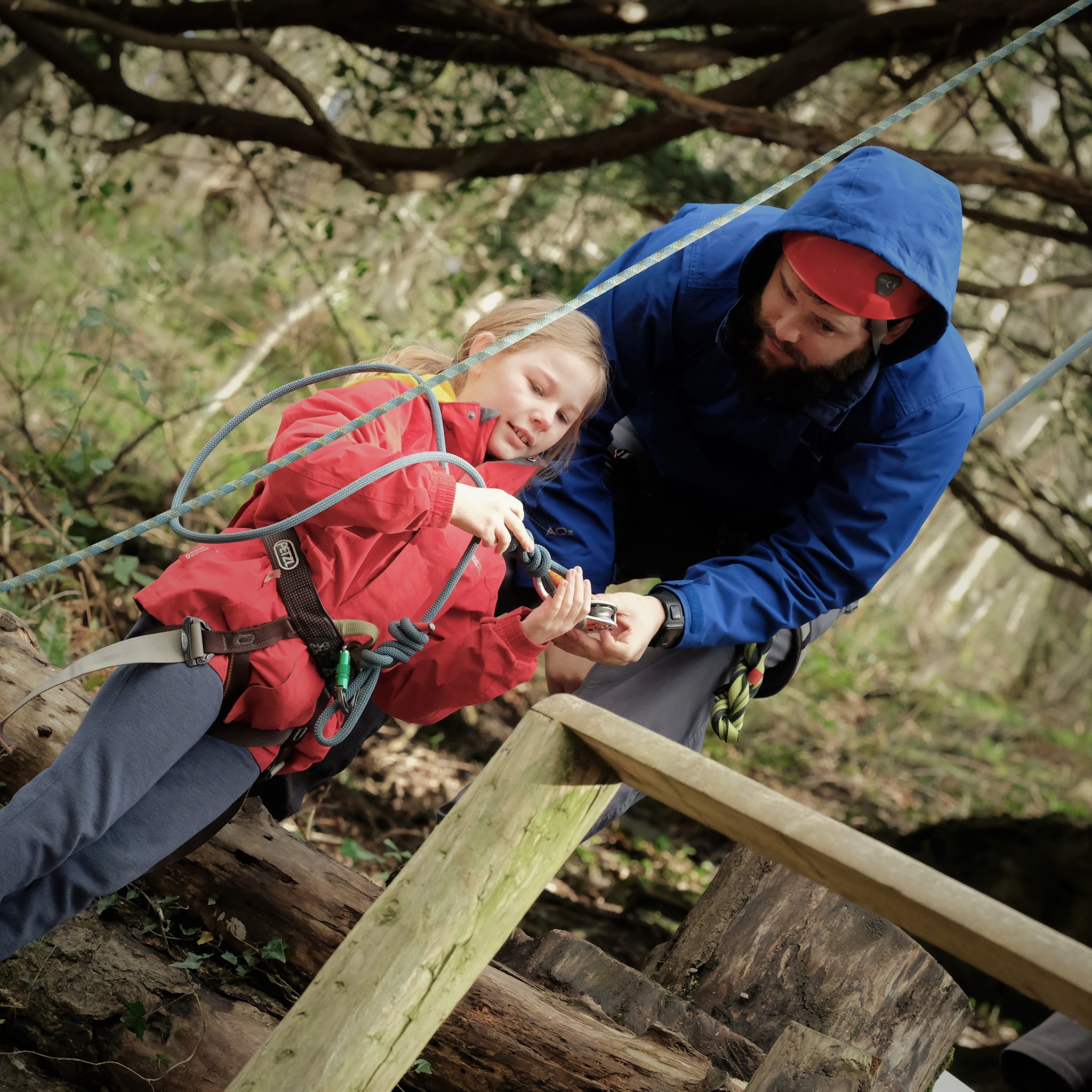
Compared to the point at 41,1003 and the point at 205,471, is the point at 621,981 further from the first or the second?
the point at 205,471

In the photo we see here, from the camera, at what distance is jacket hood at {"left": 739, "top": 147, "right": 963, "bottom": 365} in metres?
2.27

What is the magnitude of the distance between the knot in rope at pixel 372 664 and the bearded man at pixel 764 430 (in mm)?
485


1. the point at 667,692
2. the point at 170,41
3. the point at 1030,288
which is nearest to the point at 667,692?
the point at 667,692

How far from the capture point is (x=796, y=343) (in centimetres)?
249

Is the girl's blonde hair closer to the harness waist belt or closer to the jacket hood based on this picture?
the jacket hood

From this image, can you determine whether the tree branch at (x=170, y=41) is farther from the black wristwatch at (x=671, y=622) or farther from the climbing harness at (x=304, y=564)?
the black wristwatch at (x=671, y=622)

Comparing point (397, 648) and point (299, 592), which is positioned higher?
point (299, 592)

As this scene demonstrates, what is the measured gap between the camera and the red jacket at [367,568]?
6.51 ft

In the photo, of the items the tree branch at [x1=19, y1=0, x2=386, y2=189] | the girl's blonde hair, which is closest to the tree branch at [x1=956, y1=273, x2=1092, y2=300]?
the girl's blonde hair

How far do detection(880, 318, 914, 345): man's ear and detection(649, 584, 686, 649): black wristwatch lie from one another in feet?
2.60

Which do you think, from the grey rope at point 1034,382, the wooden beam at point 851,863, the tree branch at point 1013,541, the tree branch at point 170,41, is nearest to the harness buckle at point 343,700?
the wooden beam at point 851,863

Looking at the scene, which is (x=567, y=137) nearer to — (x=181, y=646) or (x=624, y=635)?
(x=624, y=635)

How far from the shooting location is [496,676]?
7.96 feet

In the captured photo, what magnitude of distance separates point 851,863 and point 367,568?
122 cm
